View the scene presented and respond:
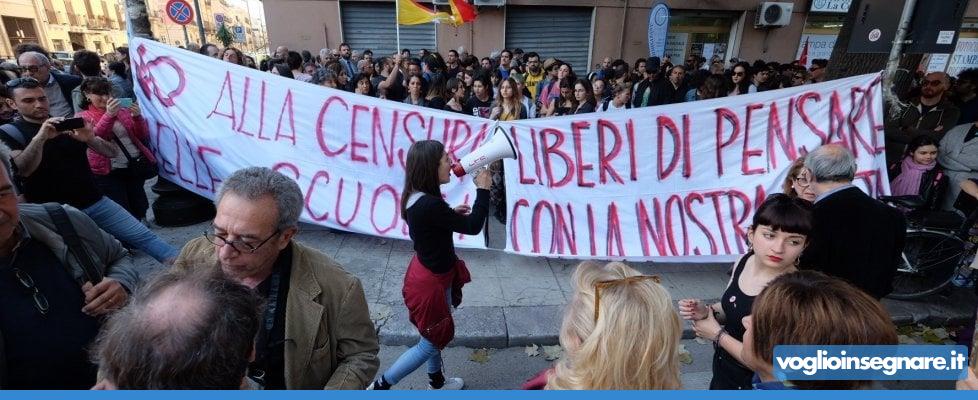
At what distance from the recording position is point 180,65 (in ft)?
13.5

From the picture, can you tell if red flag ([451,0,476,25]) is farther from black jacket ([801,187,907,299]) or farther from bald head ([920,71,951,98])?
black jacket ([801,187,907,299])

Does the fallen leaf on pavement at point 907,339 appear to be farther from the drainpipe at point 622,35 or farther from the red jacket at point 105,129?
the drainpipe at point 622,35

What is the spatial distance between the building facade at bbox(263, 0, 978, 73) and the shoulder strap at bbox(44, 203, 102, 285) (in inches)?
468

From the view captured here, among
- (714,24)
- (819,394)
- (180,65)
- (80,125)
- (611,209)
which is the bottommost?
(611,209)

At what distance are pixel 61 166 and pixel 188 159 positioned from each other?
147 centimetres

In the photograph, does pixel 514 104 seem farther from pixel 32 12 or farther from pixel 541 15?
pixel 32 12

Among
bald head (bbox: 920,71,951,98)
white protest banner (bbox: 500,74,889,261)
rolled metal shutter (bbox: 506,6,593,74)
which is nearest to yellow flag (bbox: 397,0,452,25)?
white protest banner (bbox: 500,74,889,261)

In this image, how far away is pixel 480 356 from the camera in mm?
3039

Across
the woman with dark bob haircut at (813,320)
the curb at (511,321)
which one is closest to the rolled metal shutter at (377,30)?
the curb at (511,321)

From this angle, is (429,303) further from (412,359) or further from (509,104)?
(509,104)

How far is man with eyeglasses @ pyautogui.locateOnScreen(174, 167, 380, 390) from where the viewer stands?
148 centimetres

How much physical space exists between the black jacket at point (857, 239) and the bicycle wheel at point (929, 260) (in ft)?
6.78

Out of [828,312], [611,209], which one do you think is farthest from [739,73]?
[828,312]

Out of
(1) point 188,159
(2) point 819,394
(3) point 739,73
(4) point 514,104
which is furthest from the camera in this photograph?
(3) point 739,73
